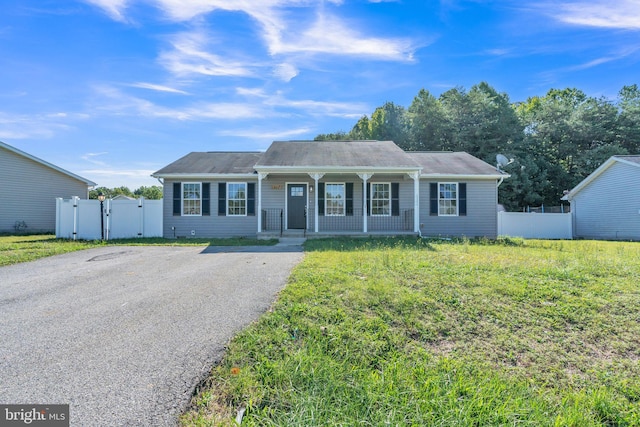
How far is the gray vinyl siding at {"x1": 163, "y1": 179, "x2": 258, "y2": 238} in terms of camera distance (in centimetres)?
1366

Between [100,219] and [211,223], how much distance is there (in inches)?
166

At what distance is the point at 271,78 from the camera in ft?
43.3

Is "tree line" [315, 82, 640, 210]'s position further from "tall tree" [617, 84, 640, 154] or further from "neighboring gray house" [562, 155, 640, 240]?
"neighboring gray house" [562, 155, 640, 240]

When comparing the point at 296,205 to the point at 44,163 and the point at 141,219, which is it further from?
the point at 44,163

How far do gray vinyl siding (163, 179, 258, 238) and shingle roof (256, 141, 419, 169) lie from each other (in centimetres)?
177

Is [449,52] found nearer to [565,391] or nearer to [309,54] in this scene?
[309,54]

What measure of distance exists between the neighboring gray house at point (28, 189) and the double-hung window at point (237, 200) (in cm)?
1166

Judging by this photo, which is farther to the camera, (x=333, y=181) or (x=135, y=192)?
(x=135, y=192)

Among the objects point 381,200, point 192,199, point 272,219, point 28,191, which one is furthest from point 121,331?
point 28,191

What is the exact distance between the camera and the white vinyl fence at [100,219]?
12.6 meters

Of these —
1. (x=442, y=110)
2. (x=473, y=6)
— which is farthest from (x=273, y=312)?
(x=442, y=110)

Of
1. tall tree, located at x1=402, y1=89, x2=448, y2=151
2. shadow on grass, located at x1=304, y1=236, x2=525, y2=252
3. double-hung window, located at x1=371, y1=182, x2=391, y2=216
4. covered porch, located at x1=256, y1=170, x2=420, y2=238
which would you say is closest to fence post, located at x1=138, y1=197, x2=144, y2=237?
covered porch, located at x1=256, y1=170, x2=420, y2=238

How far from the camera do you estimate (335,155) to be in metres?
13.8

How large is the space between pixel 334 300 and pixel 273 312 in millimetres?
793
